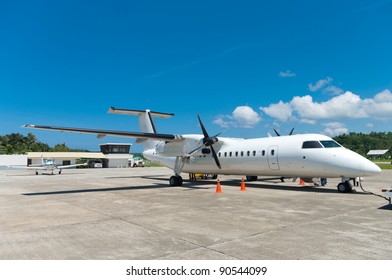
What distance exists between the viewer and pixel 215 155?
1872 cm

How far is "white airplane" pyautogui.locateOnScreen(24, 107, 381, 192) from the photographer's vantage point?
541 inches

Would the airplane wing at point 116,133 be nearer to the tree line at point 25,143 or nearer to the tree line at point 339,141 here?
the tree line at point 339,141

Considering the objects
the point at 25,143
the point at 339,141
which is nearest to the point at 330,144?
the point at 25,143

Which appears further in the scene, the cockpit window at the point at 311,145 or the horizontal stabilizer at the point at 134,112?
the horizontal stabilizer at the point at 134,112

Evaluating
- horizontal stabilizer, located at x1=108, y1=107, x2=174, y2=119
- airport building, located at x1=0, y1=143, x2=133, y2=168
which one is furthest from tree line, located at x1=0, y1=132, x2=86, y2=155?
horizontal stabilizer, located at x1=108, y1=107, x2=174, y2=119

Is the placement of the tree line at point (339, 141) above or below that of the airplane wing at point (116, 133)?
above

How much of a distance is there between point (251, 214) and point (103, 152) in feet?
233

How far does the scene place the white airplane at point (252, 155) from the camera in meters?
13.7

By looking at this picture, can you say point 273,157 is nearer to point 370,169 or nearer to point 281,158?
point 281,158

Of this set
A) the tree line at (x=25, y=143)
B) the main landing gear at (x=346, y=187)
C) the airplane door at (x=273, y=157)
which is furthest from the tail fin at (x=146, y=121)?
the tree line at (x=25, y=143)

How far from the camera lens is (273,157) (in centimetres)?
1616

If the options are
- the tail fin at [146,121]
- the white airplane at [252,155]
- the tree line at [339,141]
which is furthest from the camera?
the tree line at [339,141]
